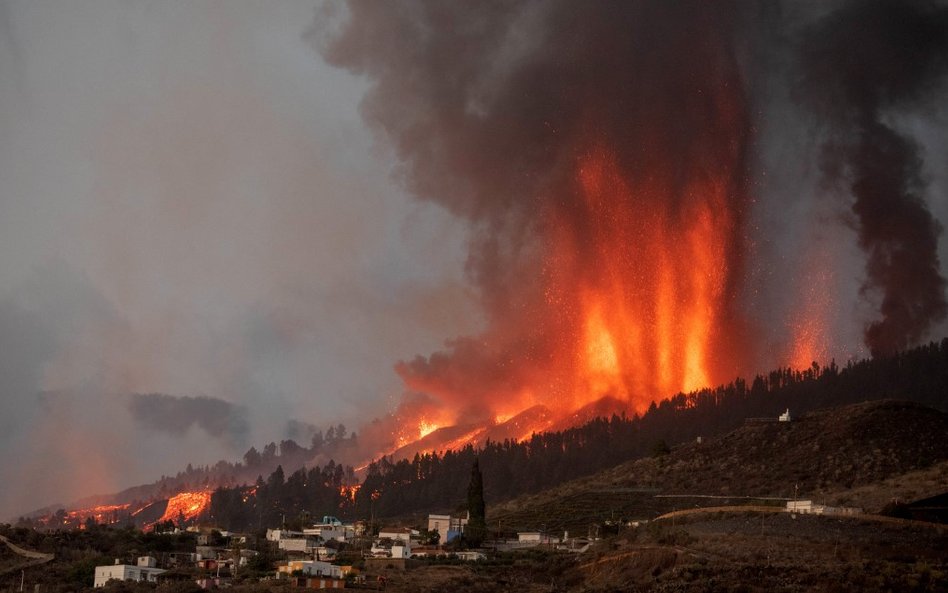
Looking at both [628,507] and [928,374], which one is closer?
[628,507]

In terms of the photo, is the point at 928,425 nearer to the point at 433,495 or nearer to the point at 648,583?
the point at 648,583

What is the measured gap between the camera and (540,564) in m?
87.9

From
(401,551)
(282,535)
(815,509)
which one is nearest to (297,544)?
(282,535)

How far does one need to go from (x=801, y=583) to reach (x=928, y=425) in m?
60.3

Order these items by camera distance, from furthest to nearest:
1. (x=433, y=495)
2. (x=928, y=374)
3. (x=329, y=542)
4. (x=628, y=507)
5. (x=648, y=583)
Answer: (x=433, y=495) → (x=928, y=374) → (x=628, y=507) → (x=329, y=542) → (x=648, y=583)

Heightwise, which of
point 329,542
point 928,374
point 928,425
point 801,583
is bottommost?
point 801,583

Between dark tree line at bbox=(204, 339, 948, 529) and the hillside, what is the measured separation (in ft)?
46.0

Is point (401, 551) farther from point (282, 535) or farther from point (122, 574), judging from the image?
point (122, 574)

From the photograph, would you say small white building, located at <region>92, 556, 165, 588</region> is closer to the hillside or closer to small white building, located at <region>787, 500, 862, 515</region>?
the hillside

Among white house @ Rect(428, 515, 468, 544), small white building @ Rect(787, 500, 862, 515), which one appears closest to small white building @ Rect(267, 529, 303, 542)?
white house @ Rect(428, 515, 468, 544)

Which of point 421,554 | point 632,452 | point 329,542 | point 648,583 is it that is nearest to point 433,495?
point 632,452

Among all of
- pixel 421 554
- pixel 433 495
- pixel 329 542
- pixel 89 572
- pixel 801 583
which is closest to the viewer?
pixel 801 583

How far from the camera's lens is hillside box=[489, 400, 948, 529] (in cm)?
10425

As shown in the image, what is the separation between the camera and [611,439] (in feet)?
541
